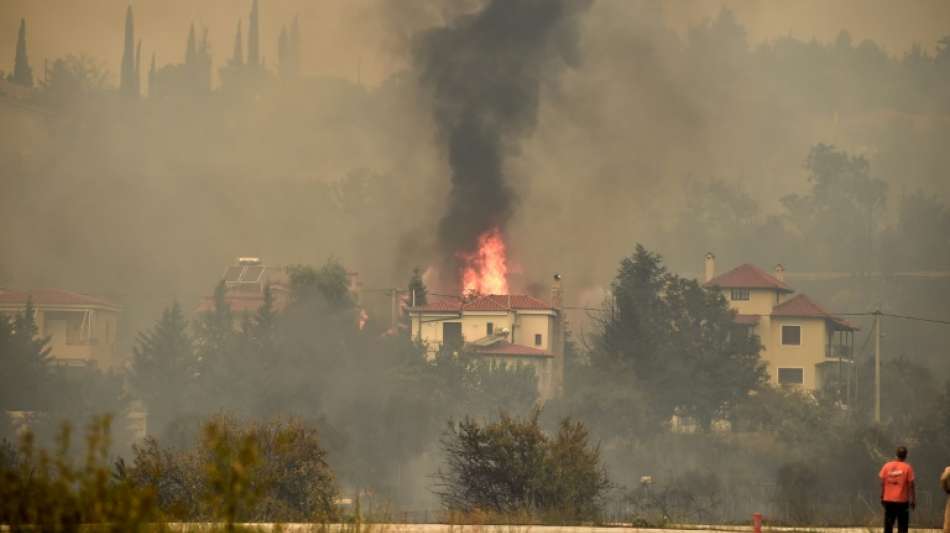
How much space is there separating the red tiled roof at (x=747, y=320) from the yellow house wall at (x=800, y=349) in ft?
5.14

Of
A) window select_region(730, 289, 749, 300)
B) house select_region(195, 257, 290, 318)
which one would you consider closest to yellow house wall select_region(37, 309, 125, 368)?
house select_region(195, 257, 290, 318)

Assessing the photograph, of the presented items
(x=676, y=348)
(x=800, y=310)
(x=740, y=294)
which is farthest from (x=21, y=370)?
(x=800, y=310)

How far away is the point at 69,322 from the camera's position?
435 feet

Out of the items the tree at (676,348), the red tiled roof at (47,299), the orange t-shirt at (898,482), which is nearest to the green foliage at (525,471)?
the orange t-shirt at (898,482)

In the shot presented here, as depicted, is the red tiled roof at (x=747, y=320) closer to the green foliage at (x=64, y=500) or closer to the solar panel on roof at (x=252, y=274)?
the solar panel on roof at (x=252, y=274)

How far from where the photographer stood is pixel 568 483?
4659cm

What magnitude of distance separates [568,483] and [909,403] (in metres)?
57.8

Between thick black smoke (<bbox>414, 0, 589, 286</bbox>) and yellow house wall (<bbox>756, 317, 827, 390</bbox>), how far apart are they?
3103 centimetres

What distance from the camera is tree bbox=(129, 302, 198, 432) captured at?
100 meters

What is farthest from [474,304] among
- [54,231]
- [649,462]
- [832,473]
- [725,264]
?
[54,231]

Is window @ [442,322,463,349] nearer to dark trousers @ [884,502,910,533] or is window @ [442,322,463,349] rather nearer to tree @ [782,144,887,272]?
dark trousers @ [884,502,910,533]

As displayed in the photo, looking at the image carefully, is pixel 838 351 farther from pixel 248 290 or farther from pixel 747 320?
pixel 248 290

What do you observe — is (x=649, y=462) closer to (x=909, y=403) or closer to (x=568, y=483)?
(x=909, y=403)

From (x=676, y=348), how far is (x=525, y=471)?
194ft
